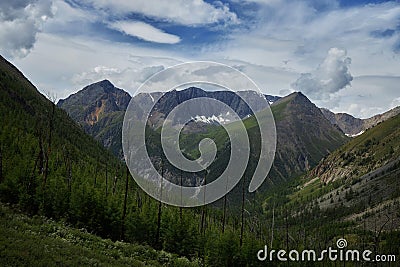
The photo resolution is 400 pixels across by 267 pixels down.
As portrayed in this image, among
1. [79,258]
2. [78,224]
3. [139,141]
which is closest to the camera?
[79,258]

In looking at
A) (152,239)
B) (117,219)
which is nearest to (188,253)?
(152,239)

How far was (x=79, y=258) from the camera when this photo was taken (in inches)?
974

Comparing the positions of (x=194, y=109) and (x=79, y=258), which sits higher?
(x=194, y=109)

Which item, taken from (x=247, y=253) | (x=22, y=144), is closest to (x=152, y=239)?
(x=247, y=253)

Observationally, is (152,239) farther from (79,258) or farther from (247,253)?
(79,258)

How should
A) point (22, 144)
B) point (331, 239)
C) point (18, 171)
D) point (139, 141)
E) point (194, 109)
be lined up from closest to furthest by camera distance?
point (139, 141) → point (194, 109) → point (18, 171) → point (22, 144) → point (331, 239)

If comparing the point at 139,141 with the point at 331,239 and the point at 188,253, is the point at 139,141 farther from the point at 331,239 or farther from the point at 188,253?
the point at 331,239

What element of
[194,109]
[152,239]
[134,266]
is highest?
[194,109]

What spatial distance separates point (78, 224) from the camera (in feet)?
172

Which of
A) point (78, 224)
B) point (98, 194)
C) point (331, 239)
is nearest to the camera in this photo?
point (78, 224)

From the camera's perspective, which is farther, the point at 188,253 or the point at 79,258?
the point at 188,253

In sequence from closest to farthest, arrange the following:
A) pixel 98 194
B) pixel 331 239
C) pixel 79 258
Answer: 1. pixel 79 258
2. pixel 98 194
3. pixel 331 239

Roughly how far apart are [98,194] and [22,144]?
53.7 m

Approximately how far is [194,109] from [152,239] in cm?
3443
